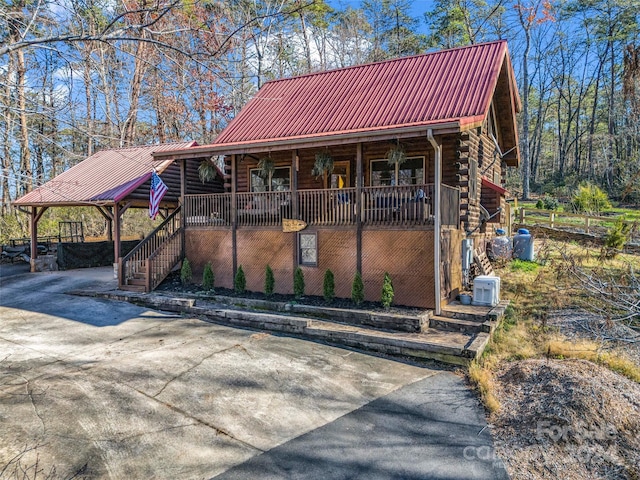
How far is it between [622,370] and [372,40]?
29.6m

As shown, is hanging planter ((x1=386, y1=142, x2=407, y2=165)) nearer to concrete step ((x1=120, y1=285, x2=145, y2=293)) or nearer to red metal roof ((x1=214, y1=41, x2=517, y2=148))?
red metal roof ((x1=214, y1=41, x2=517, y2=148))

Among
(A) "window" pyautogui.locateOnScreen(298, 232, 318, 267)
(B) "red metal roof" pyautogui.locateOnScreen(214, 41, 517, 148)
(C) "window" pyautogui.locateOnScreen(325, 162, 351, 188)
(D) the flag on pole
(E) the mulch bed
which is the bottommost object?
(E) the mulch bed

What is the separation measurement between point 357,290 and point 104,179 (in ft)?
36.4

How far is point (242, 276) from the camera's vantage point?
11.1 m

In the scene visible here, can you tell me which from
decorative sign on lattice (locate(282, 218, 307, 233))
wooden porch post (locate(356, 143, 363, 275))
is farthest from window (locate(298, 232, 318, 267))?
wooden porch post (locate(356, 143, 363, 275))

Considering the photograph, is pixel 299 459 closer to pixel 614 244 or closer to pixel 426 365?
pixel 426 365

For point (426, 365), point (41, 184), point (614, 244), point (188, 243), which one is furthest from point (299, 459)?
point (614, 244)

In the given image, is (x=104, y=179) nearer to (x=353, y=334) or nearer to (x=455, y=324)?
(x=353, y=334)

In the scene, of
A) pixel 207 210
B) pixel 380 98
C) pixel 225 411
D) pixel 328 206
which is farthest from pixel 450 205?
pixel 225 411

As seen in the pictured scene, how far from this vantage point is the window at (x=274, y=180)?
13.5 meters

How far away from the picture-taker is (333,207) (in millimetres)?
10211

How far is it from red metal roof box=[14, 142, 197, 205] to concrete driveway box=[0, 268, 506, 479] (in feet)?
20.8

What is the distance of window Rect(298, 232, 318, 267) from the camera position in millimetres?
10461

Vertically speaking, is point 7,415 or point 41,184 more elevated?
point 41,184
